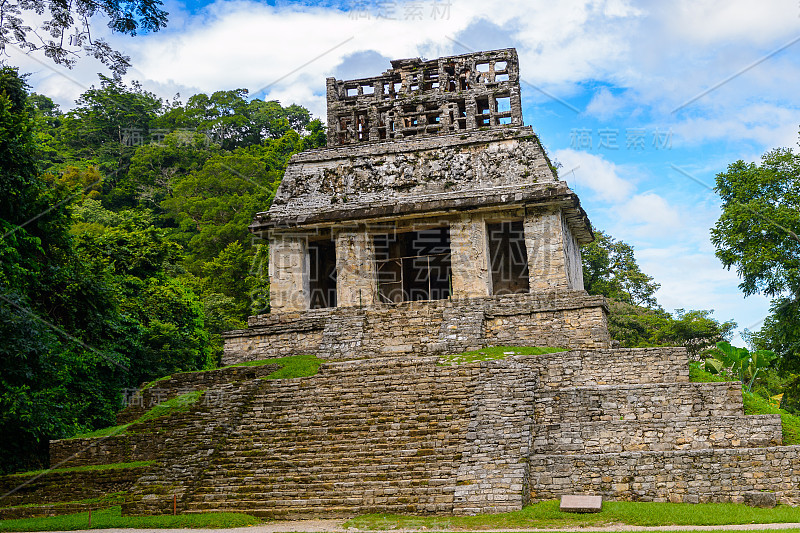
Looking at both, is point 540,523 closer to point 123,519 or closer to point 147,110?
point 123,519

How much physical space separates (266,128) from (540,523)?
121 feet

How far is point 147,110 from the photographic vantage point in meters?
45.4

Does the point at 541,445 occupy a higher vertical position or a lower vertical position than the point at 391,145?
lower

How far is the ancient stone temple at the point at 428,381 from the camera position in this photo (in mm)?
9945

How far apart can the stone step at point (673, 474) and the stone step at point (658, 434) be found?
45cm

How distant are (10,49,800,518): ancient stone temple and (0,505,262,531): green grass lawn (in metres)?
0.34

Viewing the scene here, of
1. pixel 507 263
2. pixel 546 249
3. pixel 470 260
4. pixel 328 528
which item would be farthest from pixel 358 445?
pixel 507 263

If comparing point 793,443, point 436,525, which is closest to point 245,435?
point 436,525

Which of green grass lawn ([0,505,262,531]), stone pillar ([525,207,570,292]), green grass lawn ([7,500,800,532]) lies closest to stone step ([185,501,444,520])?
green grass lawn ([7,500,800,532])

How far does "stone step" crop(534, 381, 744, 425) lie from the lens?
10664mm

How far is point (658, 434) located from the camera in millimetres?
10617

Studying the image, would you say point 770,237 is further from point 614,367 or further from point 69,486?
point 69,486

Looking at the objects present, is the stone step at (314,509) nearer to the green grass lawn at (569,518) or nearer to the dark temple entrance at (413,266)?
the green grass lawn at (569,518)

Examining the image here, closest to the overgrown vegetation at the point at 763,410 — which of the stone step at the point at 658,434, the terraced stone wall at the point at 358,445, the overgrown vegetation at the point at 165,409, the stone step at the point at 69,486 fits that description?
the stone step at the point at 658,434
